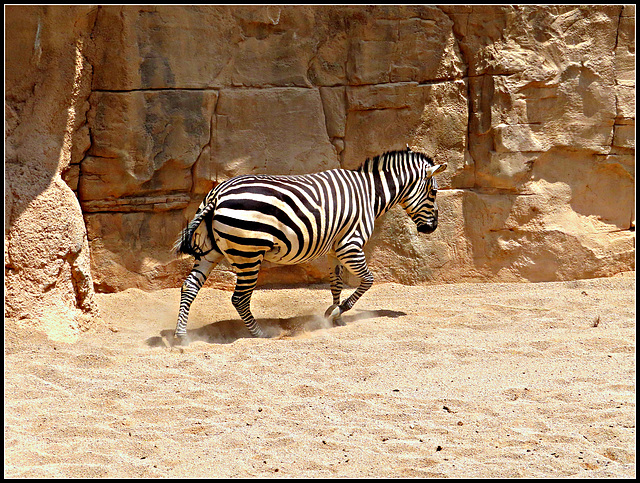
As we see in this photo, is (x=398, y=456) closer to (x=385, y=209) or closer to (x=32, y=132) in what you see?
(x=385, y=209)

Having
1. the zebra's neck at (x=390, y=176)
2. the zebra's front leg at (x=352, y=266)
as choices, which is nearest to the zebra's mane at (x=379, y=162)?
the zebra's neck at (x=390, y=176)

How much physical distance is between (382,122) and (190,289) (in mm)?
3243

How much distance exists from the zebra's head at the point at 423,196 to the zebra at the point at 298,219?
0.01 metres

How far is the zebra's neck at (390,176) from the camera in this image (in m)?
7.30

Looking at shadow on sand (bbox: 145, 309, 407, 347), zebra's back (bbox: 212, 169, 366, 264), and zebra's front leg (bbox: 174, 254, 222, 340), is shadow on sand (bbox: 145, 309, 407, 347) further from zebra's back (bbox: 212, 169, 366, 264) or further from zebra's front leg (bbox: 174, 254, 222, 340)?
zebra's back (bbox: 212, 169, 366, 264)

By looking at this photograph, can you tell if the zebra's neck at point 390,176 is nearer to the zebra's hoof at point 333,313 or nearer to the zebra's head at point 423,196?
the zebra's head at point 423,196

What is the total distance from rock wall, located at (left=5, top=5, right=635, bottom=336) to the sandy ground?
128cm

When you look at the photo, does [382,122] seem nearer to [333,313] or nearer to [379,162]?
[379,162]

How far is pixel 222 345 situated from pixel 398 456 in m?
2.50

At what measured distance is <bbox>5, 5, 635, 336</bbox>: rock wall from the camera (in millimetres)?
7430

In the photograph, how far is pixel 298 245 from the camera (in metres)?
6.50

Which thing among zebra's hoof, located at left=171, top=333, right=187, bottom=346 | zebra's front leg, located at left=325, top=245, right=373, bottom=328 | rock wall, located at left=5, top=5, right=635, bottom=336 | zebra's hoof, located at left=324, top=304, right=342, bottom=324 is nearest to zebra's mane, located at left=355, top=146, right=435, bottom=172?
rock wall, located at left=5, top=5, right=635, bottom=336

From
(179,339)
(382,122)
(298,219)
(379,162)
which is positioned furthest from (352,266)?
(382,122)

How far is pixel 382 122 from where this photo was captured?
8172 mm
